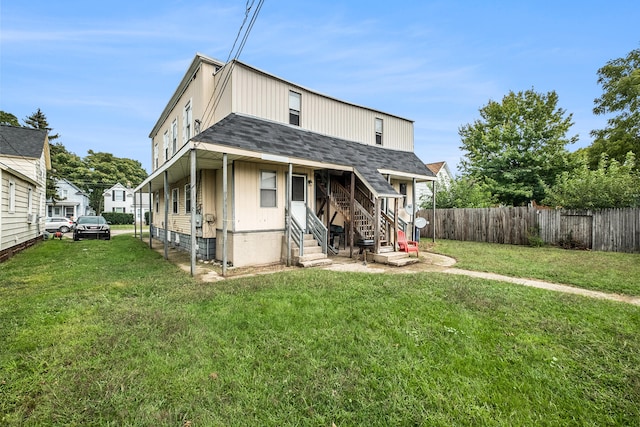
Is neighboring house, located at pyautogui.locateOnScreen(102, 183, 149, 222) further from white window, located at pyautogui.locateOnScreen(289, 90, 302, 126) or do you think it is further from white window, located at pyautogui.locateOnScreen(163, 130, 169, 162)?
white window, located at pyautogui.locateOnScreen(289, 90, 302, 126)

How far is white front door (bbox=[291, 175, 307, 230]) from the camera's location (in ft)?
30.8

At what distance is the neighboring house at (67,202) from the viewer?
33969mm

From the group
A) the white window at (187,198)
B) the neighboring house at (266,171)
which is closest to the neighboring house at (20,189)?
the neighboring house at (266,171)

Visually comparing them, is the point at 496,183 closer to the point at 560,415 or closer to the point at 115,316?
the point at 560,415

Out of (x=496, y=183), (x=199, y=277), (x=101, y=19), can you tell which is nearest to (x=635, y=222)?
(x=496, y=183)

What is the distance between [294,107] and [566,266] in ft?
32.6

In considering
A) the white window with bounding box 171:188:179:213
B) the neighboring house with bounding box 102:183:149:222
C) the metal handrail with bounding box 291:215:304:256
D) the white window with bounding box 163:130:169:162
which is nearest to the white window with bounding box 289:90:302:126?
the metal handrail with bounding box 291:215:304:256

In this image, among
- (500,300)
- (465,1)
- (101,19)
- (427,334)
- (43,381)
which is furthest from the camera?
(101,19)

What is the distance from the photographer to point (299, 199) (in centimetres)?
953

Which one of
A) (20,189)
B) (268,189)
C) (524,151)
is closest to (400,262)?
(268,189)

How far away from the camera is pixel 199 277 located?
6707mm

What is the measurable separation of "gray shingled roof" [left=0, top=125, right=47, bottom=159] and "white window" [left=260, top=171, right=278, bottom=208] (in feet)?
A: 40.2

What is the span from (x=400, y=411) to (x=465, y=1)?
10166 millimetres

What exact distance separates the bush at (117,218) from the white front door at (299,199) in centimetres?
3696
